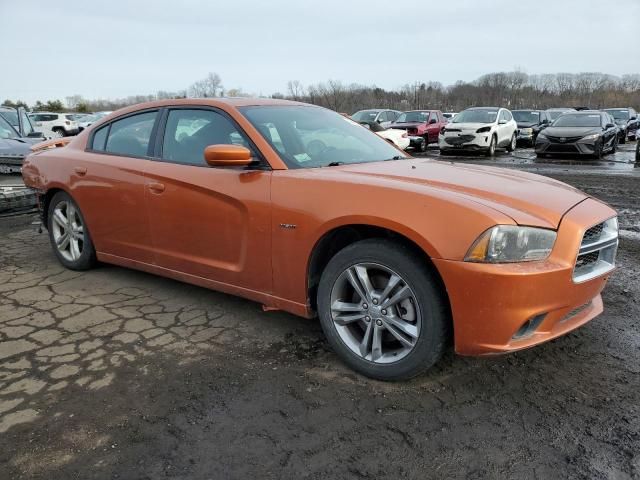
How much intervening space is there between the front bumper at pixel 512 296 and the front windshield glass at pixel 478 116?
1542 cm

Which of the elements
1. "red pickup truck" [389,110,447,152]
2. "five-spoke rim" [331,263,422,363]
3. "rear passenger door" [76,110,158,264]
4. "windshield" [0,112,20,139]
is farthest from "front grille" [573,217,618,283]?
"red pickup truck" [389,110,447,152]

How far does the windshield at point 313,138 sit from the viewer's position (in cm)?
330

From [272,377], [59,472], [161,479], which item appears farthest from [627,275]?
[59,472]

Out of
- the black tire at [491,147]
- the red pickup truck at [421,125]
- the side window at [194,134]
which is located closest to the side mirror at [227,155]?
the side window at [194,134]

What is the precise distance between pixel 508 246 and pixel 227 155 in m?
1.68

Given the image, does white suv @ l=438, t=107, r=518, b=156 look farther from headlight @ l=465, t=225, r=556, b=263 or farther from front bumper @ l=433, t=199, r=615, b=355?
headlight @ l=465, t=225, r=556, b=263

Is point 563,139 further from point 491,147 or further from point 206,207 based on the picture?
point 206,207

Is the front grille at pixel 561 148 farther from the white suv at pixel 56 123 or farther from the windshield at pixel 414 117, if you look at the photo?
the white suv at pixel 56 123

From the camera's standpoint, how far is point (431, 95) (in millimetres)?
60500

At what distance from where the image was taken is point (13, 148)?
1071 cm

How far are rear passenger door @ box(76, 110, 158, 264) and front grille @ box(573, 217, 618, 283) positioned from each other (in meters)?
2.93

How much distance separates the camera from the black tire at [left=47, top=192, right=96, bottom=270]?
14.5 feet

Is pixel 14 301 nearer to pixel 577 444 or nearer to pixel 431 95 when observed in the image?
pixel 577 444

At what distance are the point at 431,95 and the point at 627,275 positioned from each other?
197 feet
